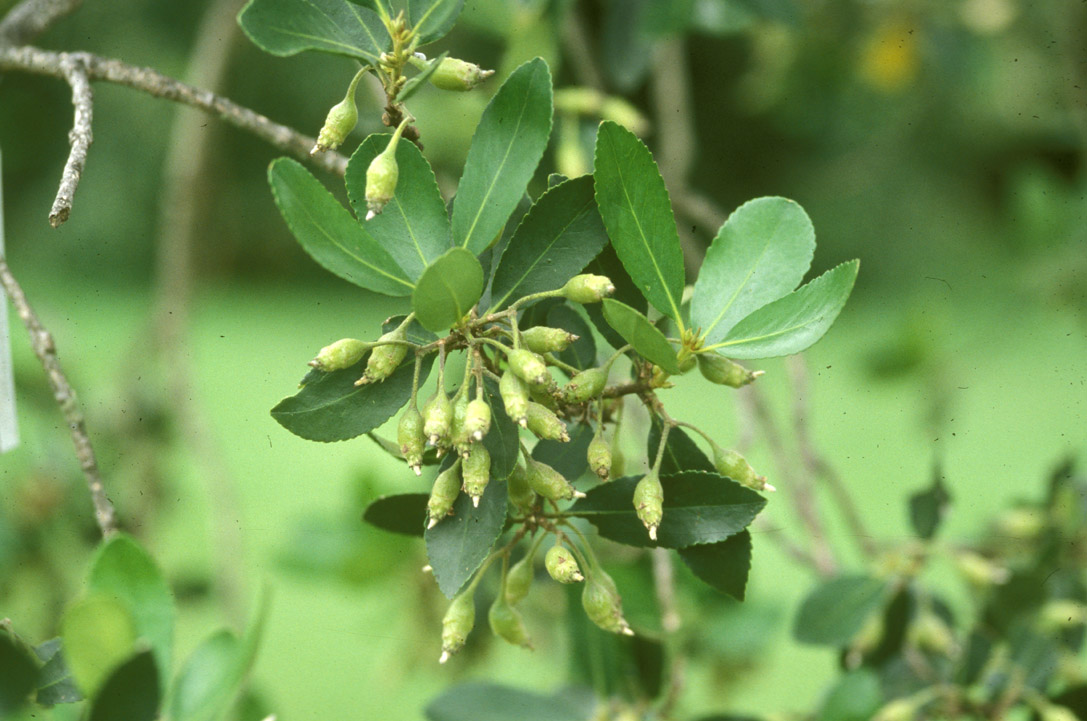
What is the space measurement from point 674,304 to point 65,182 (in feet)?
0.91

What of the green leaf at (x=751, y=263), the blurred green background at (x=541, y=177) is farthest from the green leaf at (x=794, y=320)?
the blurred green background at (x=541, y=177)

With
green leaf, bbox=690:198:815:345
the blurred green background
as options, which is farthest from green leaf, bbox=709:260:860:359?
the blurred green background

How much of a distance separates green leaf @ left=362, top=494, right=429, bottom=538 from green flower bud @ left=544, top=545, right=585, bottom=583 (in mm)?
89

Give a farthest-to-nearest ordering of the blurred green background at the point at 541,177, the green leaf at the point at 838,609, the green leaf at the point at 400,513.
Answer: the blurred green background at the point at 541,177 < the green leaf at the point at 838,609 < the green leaf at the point at 400,513

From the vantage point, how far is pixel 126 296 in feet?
13.2

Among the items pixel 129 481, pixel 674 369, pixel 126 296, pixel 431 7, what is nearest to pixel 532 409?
pixel 674 369

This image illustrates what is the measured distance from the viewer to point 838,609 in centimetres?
73

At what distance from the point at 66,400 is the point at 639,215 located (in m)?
0.33

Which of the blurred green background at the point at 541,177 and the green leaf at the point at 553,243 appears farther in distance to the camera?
the blurred green background at the point at 541,177

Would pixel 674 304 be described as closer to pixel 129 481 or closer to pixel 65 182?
pixel 65 182

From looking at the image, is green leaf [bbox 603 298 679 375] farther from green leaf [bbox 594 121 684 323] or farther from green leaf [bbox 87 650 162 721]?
green leaf [bbox 87 650 162 721]

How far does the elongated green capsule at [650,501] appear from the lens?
0.41m

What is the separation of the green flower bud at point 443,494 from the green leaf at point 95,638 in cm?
13

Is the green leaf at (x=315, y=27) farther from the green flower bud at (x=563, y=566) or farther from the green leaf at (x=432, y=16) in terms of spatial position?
the green flower bud at (x=563, y=566)
